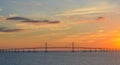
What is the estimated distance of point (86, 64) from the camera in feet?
478

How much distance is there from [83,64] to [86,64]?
1162 mm

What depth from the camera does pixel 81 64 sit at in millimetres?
146250

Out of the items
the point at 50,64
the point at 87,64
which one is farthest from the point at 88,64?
the point at 50,64

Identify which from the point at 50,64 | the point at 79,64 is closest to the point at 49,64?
the point at 50,64

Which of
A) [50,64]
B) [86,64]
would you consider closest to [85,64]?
[86,64]

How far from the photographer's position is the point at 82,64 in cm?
14625

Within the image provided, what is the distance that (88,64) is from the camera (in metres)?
146

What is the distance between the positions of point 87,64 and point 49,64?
47.6 feet

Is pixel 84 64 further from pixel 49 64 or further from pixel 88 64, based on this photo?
pixel 49 64

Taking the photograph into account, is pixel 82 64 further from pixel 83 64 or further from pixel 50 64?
pixel 50 64

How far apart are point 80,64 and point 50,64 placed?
1185 cm

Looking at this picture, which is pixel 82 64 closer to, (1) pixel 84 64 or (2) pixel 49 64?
(1) pixel 84 64

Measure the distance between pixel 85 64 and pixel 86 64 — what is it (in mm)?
359

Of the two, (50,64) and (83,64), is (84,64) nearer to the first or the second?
(83,64)
